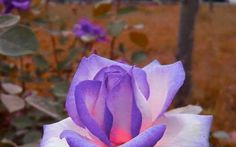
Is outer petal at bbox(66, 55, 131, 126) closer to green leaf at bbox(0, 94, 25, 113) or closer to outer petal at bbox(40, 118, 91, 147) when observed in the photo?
outer petal at bbox(40, 118, 91, 147)

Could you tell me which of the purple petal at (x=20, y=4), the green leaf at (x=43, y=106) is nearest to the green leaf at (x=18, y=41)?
the green leaf at (x=43, y=106)

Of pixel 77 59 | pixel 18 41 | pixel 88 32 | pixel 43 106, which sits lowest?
pixel 77 59

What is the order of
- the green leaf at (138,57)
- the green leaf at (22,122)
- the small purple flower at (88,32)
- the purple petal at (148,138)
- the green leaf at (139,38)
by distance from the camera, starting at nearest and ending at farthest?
the purple petal at (148,138) → the green leaf at (22,122) → the green leaf at (139,38) → the green leaf at (138,57) → the small purple flower at (88,32)

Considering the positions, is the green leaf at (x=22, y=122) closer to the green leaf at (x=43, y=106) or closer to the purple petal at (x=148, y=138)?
the green leaf at (x=43, y=106)

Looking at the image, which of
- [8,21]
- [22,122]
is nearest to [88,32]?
[22,122]

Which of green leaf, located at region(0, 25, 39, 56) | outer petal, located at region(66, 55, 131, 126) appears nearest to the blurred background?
green leaf, located at region(0, 25, 39, 56)

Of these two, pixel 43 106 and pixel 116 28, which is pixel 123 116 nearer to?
pixel 43 106

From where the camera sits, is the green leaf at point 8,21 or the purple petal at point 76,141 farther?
the green leaf at point 8,21
